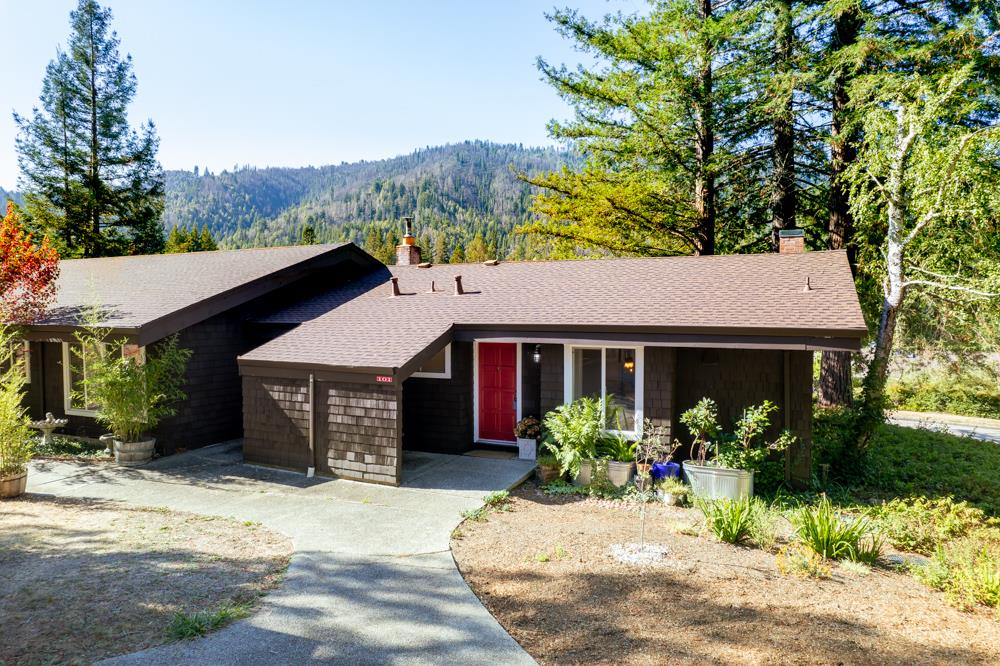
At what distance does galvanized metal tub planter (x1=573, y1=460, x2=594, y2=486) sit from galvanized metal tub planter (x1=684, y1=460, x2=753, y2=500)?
1461 millimetres

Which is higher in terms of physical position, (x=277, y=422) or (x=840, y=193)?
(x=840, y=193)

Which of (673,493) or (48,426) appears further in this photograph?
(48,426)

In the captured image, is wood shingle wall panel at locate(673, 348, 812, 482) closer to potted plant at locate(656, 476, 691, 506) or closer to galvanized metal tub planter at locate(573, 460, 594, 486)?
potted plant at locate(656, 476, 691, 506)

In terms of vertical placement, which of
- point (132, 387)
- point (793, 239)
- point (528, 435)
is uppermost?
point (793, 239)

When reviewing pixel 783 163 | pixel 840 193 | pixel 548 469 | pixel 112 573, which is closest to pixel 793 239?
pixel 840 193

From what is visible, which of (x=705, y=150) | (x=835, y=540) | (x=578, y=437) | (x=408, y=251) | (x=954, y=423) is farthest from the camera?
(x=954, y=423)

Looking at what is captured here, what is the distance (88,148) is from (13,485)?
2338 cm

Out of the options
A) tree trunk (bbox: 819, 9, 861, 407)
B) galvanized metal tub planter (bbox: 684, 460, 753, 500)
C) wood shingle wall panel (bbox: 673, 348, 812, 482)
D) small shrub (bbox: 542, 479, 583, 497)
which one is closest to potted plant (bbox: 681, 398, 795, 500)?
galvanized metal tub planter (bbox: 684, 460, 753, 500)

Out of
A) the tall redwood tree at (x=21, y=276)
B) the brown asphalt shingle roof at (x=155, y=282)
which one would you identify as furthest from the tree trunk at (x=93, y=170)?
the tall redwood tree at (x=21, y=276)

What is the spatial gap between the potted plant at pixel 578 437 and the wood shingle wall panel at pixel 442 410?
229cm

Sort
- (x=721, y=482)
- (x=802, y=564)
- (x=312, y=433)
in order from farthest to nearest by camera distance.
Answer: (x=312, y=433), (x=721, y=482), (x=802, y=564)

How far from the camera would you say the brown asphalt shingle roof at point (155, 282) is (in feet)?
35.7

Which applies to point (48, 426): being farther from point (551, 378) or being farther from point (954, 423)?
point (954, 423)

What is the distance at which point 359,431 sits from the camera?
8.84 metres
